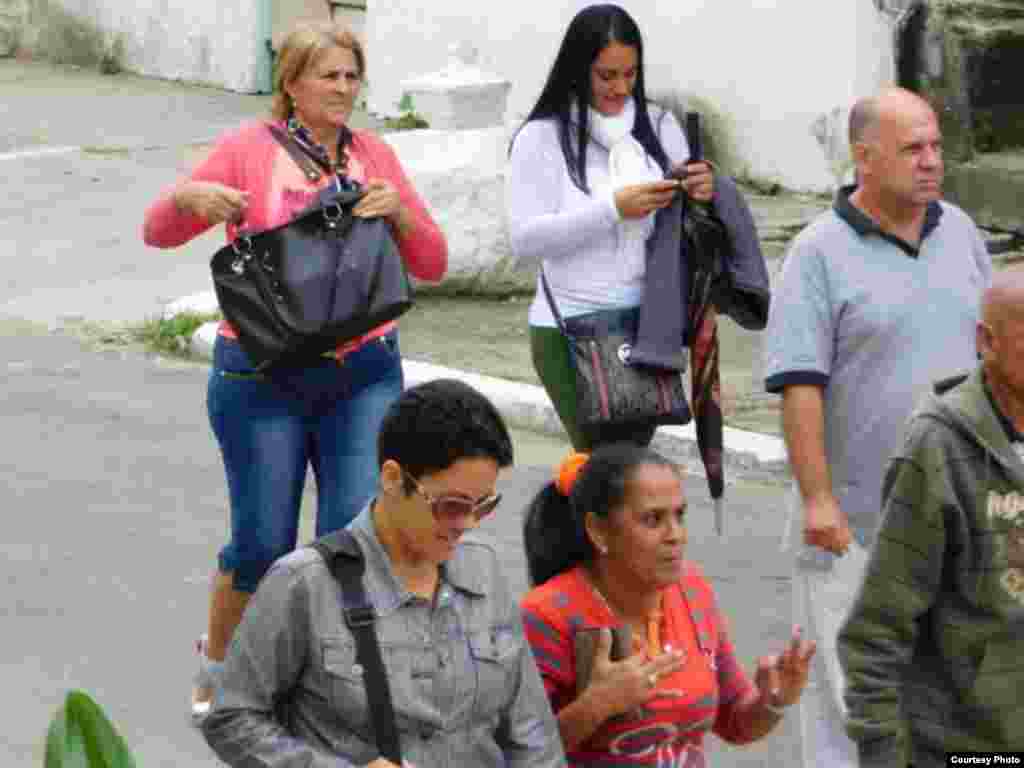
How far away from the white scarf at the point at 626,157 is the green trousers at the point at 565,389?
1.04 ft

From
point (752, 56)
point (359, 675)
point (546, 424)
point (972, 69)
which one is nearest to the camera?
point (359, 675)

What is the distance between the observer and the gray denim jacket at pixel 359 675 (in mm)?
3928

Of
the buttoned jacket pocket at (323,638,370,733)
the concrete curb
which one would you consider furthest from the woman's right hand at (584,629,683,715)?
the concrete curb

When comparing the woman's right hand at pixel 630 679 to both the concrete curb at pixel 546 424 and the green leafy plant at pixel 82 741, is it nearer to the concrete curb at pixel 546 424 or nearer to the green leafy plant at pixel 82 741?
the green leafy plant at pixel 82 741

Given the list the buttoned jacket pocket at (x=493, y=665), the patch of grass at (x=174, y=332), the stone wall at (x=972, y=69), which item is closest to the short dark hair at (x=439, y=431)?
the buttoned jacket pocket at (x=493, y=665)

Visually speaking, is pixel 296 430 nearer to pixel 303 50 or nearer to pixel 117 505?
pixel 303 50

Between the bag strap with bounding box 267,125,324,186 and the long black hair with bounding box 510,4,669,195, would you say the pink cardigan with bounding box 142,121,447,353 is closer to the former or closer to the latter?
the bag strap with bounding box 267,125,324,186

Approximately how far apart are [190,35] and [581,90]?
11.8m

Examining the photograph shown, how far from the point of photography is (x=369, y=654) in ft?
12.9

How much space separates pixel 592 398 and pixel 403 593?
2361 mm

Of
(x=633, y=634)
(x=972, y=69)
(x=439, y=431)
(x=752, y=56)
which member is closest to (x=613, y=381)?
(x=633, y=634)

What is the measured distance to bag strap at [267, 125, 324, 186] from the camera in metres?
5.95

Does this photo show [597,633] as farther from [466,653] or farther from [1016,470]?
[1016,470]

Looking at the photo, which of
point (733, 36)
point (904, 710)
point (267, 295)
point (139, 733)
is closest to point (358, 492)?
point (267, 295)
